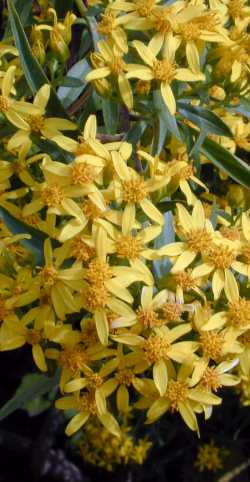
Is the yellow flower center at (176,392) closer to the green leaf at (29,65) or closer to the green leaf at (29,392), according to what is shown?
the green leaf at (29,392)

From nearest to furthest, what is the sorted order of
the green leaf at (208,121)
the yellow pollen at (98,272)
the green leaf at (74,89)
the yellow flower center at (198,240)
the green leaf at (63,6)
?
the yellow pollen at (98,272)
the yellow flower center at (198,240)
the green leaf at (208,121)
the green leaf at (74,89)
the green leaf at (63,6)

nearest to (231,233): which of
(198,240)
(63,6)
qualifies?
(198,240)

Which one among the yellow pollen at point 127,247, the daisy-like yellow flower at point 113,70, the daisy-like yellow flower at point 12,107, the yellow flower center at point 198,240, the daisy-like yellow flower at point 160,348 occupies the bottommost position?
the daisy-like yellow flower at point 160,348

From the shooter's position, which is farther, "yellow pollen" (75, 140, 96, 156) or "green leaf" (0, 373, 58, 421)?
"green leaf" (0, 373, 58, 421)

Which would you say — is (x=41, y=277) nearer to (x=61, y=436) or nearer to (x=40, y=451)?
(x=40, y=451)

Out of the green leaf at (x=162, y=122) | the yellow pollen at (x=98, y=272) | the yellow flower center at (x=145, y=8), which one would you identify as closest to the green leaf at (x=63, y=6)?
the yellow flower center at (x=145, y=8)

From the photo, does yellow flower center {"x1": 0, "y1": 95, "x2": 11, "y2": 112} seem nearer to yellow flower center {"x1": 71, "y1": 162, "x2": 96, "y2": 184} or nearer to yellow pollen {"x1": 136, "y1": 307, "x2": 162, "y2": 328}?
yellow flower center {"x1": 71, "y1": 162, "x2": 96, "y2": 184}

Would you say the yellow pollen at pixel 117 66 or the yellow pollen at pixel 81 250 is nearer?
the yellow pollen at pixel 81 250

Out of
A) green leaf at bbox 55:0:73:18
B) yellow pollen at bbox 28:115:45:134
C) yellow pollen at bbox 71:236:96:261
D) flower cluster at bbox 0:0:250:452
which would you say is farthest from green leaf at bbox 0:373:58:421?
green leaf at bbox 55:0:73:18
